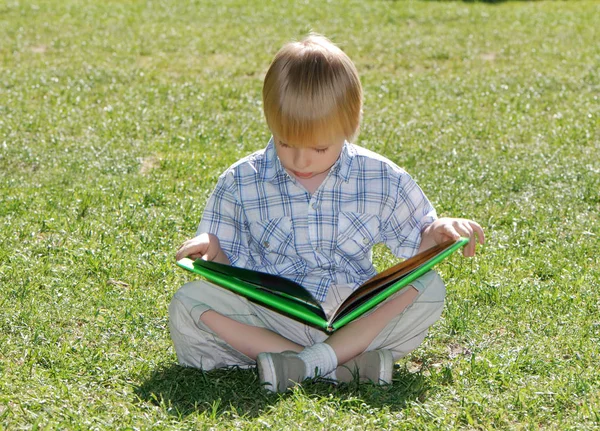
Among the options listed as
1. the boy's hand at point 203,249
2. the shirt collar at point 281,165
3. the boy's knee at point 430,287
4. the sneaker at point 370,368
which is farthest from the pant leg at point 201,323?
the boy's knee at point 430,287

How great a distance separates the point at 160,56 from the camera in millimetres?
9031

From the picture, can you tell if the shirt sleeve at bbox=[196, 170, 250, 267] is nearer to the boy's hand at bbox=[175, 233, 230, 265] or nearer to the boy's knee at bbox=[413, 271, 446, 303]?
the boy's hand at bbox=[175, 233, 230, 265]

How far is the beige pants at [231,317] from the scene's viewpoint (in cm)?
373

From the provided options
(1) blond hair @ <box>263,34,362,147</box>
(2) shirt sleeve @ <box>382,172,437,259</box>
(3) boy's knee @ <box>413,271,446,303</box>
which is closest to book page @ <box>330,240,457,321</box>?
(3) boy's knee @ <box>413,271,446,303</box>

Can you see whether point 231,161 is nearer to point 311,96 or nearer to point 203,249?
point 203,249

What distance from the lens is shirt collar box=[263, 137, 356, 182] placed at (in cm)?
391

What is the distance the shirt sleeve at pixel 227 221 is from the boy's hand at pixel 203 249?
0.12ft

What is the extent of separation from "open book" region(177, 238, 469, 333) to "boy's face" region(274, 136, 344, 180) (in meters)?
0.45

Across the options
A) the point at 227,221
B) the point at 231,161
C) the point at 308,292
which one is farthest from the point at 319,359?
the point at 231,161

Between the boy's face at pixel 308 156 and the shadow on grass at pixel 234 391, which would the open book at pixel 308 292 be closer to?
the shadow on grass at pixel 234 391

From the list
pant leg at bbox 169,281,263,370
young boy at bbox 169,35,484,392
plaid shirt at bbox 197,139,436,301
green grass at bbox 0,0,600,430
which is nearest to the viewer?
green grass at bbox 0,0,600,430

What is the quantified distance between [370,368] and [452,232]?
0.59 metres

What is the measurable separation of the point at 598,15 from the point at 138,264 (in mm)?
8023

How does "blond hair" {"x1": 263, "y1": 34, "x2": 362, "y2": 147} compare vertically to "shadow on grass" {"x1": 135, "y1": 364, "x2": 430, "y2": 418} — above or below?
above
